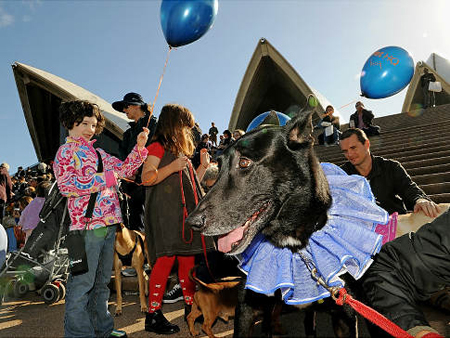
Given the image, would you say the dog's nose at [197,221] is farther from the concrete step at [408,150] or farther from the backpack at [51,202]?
the concrete step at [408,150]

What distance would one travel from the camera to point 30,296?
15.7 ft

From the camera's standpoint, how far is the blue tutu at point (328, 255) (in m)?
1.36

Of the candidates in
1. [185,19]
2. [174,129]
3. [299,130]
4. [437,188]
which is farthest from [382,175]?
[185,19]

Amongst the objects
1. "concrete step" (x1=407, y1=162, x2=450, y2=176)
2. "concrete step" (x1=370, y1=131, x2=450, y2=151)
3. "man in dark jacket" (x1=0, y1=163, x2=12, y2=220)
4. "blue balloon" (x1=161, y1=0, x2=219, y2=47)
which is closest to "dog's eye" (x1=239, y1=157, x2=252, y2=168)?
"blue balloon" (x1=161, y1=0, x2=219, y2=47)

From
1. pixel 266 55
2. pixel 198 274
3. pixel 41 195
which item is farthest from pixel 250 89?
pixel 198 274

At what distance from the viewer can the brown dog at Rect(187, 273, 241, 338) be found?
2.38m

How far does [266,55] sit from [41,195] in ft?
74.0

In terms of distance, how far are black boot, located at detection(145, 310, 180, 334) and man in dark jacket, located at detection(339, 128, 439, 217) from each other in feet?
7.80

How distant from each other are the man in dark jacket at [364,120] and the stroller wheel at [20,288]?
9628mm

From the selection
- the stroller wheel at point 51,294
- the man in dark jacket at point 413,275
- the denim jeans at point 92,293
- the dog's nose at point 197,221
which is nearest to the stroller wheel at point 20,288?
the stroller wheel at point 51,294

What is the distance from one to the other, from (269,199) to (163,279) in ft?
5.30

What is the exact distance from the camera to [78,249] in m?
2.10

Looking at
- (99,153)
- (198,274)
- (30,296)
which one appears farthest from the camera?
(30,296)

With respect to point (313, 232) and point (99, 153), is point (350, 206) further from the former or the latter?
point (99, 153)
